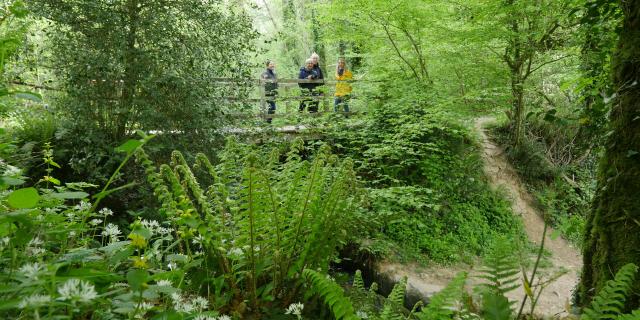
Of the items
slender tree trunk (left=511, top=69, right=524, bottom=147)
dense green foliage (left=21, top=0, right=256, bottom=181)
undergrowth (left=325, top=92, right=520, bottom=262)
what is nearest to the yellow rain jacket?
undergrowth (left=325, top=92, right=520, bottom=262)

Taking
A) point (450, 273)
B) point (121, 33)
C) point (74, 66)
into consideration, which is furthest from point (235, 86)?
point (450, 273)

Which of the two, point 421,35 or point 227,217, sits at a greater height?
point 421,35

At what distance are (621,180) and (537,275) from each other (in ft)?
16.2

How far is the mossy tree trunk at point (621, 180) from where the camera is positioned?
2020 mm

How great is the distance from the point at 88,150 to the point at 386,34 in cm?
580

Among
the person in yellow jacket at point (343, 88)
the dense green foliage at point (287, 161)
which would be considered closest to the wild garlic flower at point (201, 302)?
the dense green foliage at point (287, 161)

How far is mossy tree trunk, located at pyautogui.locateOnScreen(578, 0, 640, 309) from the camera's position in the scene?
2020 mm

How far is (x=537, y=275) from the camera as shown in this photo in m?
6.39

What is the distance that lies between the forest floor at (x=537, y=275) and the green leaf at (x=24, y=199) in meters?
3.99

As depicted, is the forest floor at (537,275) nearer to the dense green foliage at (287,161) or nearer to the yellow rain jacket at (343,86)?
the dense green foliage at (287,161)

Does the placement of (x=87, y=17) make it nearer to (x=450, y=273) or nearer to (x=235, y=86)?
(x=235, y=86)

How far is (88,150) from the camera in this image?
5234 millimetres

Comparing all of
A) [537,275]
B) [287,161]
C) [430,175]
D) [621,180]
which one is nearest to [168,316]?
[287,161]

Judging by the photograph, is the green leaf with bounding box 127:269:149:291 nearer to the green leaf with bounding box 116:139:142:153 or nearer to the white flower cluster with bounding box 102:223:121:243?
the green leaf with bounding box 116:139:142:153
